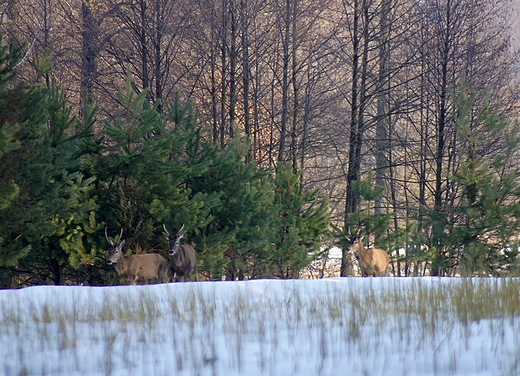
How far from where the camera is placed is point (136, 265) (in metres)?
14.5

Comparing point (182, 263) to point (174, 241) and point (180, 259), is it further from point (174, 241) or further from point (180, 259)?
point (174, 241)

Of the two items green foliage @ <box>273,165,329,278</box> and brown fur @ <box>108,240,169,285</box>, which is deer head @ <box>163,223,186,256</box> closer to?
brown fur @ <box>108,240,169,285</box>

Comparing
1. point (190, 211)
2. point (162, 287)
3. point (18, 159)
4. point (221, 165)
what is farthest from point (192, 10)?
point (162, 287)

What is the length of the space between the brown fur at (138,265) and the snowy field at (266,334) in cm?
681

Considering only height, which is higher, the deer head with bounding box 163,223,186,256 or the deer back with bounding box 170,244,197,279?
the deer head with bounding box 163,223,186,256

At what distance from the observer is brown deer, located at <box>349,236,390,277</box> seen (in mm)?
17531

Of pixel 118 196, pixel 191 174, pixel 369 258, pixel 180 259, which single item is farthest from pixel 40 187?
pixel 369 258

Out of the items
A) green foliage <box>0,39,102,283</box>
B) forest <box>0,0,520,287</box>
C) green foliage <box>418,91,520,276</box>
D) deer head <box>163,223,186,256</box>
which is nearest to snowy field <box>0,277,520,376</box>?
forest <box>0,0,520,287</box>

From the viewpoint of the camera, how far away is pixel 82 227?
1512cm

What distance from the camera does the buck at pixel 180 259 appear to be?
14672 millimetres

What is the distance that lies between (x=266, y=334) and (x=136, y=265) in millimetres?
9235

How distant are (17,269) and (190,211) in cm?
397

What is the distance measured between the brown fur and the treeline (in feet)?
1.94

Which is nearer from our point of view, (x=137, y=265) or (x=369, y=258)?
(x=137, y=265)
